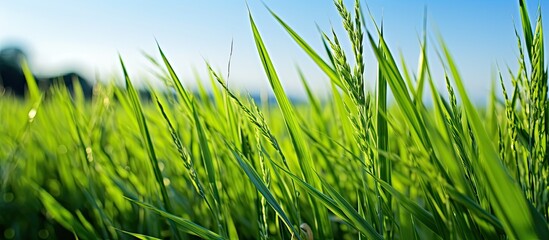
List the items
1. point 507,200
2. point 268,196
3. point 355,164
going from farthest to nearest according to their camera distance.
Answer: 1. point 355,164
2. point 268,196
3. point 507,200

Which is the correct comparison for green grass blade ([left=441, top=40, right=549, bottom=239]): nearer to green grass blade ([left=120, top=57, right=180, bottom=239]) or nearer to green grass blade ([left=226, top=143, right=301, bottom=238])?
green grass blade ([left=226, top=143, right=301, bottom=238])

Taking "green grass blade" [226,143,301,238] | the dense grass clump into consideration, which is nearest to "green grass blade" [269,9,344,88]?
the dense grass clump

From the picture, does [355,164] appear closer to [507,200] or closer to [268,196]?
[268,196]

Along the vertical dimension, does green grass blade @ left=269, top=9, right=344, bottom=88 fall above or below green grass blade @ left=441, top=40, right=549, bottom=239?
above

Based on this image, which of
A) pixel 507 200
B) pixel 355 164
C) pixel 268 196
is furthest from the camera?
pixel 355 164

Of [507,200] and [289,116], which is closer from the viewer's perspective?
[507,200]

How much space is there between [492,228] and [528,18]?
8.0 inches

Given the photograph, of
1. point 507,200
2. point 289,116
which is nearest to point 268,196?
point 289,116

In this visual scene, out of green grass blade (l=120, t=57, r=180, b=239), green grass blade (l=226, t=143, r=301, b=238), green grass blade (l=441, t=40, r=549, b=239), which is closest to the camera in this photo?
green grass blade (l=441, t=40, r=549, b=239)

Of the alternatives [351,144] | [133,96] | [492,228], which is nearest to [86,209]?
[133,96]

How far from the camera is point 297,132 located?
52cm

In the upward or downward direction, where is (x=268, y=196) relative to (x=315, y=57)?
downward

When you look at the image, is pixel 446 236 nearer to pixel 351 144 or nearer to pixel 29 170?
pixel 351 144

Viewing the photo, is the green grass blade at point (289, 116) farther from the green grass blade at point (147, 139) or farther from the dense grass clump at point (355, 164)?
the green grass blade at point (147, 139)
